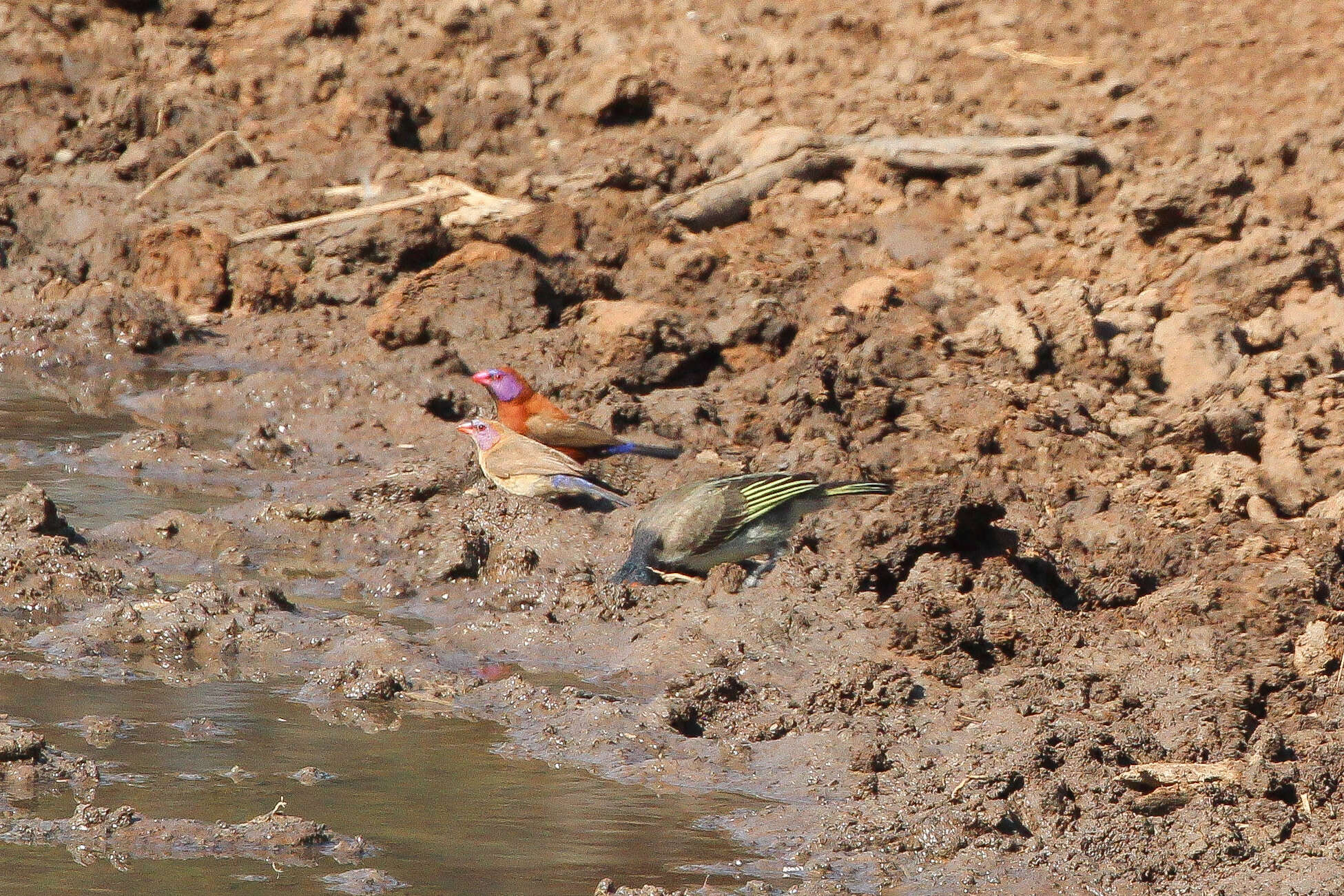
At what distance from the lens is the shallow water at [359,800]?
4277 millimetres

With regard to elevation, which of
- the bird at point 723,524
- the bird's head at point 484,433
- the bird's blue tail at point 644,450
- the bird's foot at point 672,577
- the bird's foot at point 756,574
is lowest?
the bird's blue tail at point 644,450

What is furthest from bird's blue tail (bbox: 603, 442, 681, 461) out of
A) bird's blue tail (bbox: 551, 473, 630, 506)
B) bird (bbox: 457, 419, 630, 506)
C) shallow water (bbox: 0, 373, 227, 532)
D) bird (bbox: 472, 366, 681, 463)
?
shallow water (bbox: 0, 373, 227, 532)

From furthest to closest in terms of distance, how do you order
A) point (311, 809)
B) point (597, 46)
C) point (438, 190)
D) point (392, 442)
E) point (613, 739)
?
point (597, 46), point (438, 190), point (392, 442), point (613, 739), point (311, 809)

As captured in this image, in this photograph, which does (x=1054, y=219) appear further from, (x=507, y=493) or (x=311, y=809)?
(x=311, y=809)

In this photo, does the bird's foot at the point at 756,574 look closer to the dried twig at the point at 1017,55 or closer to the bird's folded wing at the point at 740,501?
the bird's folded wing at the point at 740,501

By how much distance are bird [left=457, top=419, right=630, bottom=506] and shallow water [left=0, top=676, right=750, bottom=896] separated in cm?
188

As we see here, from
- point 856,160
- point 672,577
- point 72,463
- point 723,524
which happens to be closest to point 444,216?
point 856,160

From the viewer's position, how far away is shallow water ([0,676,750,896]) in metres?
4.28

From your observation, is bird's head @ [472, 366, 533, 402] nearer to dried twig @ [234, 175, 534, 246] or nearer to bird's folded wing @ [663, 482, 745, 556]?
bird's folded wing @ [663, 482, 745, 556]

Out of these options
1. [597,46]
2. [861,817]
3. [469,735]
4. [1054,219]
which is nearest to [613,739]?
[469,735]

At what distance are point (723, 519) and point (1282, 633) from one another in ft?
6.37

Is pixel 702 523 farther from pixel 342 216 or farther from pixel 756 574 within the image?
pixel 342 216

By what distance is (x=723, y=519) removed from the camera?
258 inches

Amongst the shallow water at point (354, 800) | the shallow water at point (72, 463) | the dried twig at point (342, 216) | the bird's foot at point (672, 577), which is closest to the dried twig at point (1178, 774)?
the shallow water at point (354, 800)
